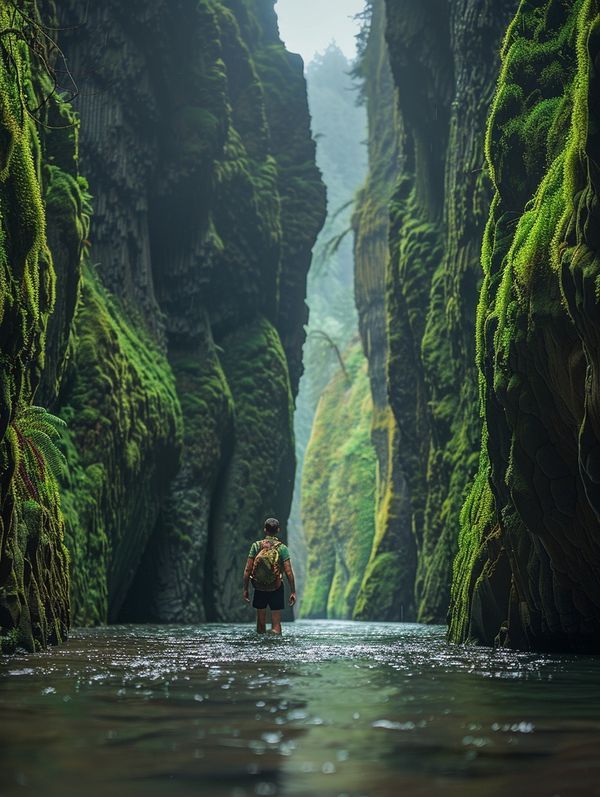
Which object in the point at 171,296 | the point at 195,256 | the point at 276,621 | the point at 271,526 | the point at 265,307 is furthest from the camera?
the point at 265,307

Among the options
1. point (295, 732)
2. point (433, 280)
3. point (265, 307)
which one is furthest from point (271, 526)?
point (265, 307)

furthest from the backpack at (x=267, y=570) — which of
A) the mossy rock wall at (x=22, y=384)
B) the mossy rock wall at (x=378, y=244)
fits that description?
the mossy rock wall at (x=378, y=244)

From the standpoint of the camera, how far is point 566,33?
11.2 meters

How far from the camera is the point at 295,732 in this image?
3.45m

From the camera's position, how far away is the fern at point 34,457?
396 inches

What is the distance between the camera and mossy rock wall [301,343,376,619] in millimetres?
52344

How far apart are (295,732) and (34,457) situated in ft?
26.6

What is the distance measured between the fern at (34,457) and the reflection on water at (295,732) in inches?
146

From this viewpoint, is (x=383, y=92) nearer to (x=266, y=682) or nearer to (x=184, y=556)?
(x=184, y=556)

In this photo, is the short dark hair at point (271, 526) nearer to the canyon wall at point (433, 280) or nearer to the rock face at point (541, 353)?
the rock face at point (541, 353)

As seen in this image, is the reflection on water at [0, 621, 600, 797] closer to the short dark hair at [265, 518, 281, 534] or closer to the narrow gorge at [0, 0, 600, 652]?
the narrow gorge at [0, 0, 600, 652]

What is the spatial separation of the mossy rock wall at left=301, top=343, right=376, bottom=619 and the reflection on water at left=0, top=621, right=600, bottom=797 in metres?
44.8

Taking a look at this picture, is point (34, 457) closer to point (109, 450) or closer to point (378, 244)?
point (109, 450)

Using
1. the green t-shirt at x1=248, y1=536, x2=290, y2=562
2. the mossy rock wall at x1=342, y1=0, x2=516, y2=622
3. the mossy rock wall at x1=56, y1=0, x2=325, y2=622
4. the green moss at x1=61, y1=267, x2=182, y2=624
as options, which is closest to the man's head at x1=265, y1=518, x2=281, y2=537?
the green t-shirt at x1=248, y1=536, x2=290, y2=562
